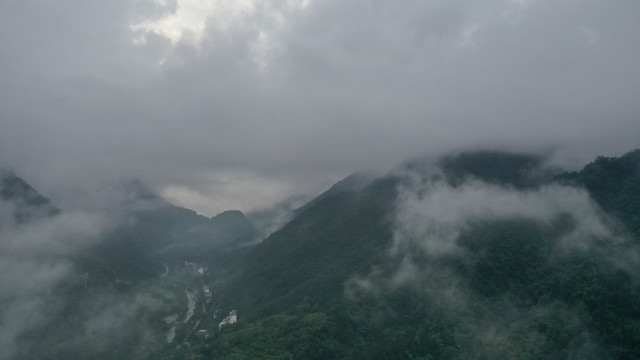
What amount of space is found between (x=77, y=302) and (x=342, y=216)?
74.4 metres

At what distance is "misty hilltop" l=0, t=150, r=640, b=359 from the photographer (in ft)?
202

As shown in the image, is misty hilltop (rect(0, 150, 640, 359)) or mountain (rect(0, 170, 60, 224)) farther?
mountain (rect(0, 170, 60, 224))

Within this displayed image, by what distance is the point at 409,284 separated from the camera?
264 ft

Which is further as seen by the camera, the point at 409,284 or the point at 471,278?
the point at 409,284

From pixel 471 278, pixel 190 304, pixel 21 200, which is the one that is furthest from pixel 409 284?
pixel 21 200

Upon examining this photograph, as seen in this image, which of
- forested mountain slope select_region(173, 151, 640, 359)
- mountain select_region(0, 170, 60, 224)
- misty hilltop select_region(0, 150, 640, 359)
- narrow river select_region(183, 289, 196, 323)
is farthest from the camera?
mountain select_region(0, 170, 60, 224)

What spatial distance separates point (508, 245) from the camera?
79312mm

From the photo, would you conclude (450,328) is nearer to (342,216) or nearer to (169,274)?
(342,216)

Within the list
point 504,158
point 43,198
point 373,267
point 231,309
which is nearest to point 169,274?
point 43,198

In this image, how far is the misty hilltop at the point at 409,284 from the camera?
61.7 meters

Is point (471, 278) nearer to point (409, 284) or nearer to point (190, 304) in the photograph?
point (409, 284)

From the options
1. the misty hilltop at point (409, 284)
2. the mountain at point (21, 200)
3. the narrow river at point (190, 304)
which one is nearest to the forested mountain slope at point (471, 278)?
the misty hilltop at point (409, 284)

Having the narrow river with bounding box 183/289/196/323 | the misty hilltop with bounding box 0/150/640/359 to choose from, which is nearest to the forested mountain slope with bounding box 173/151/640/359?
the misty hilltop with bounding box 0/150/640/359

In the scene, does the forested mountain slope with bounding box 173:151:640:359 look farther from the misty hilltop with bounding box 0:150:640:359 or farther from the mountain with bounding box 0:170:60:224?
the mountain with bounding box 0:170:60:224
